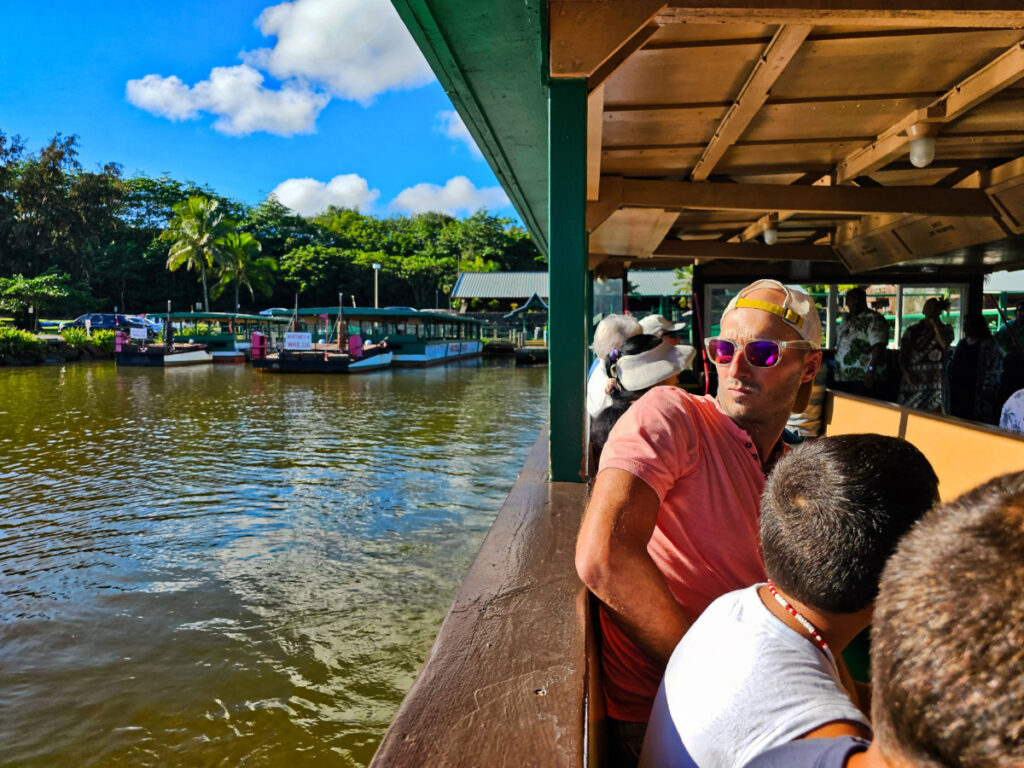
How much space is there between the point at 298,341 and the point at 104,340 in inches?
514

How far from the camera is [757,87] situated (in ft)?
10.4

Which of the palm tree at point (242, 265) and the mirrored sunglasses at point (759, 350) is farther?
the palm tree at point (242, 265)

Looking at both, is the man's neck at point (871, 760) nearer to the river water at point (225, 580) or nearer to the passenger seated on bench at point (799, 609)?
the passenger seated on bench at point (799, 609)

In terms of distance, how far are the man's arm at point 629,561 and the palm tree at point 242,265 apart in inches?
1882

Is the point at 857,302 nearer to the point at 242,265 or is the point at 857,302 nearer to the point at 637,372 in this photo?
the point at 637,372

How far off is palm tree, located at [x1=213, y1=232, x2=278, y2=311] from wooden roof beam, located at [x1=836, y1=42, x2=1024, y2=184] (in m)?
45.7

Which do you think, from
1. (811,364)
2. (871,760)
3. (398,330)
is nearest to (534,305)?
(398,330)

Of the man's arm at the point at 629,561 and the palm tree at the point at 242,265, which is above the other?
the palm tree at the point at 242,265

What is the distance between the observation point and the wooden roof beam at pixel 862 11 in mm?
2168

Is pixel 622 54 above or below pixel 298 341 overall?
above

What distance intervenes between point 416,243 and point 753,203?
57235mm

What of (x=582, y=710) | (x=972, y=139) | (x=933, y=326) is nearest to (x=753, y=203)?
(x=972, y=139)

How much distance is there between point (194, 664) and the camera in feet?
13.1

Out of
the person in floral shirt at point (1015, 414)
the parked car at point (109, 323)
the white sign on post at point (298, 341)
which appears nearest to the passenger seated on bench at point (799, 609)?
the person in floral shirt at point (1015, 414)
